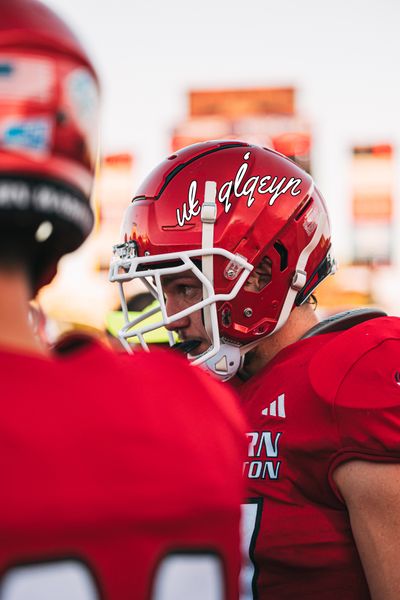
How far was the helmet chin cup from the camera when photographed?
2.27 metres

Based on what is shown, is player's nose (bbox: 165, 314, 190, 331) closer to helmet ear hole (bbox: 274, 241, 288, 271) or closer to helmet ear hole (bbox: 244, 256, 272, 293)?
helmet ear hole (bbox: 244, 256, 272, 293)

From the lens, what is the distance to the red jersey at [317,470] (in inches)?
75.8

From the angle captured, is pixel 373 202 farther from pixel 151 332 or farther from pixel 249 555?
pixel 249 555

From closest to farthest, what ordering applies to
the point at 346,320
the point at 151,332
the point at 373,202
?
→ 1. the point at 346,320
2. the point at 151,332
3. the point at 373,202

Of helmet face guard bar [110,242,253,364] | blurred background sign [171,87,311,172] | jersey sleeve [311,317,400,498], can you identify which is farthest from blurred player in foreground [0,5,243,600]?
blurred background sign [171,87,311,172]

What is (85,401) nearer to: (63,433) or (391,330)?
(63,433)

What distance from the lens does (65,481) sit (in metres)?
0.97

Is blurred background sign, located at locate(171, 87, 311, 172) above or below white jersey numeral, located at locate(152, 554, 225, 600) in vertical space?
below

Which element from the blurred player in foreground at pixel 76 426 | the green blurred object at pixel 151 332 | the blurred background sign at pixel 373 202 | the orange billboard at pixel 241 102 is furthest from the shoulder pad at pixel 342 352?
the orange billboard at pixel 241 102

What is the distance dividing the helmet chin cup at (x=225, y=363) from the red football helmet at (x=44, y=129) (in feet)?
3.72

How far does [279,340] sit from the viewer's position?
237 centimetres

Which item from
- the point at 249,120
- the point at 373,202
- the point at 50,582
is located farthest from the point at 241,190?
the point at 249,120

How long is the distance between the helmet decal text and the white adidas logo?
0.54m

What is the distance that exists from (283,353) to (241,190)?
0.45 meters
